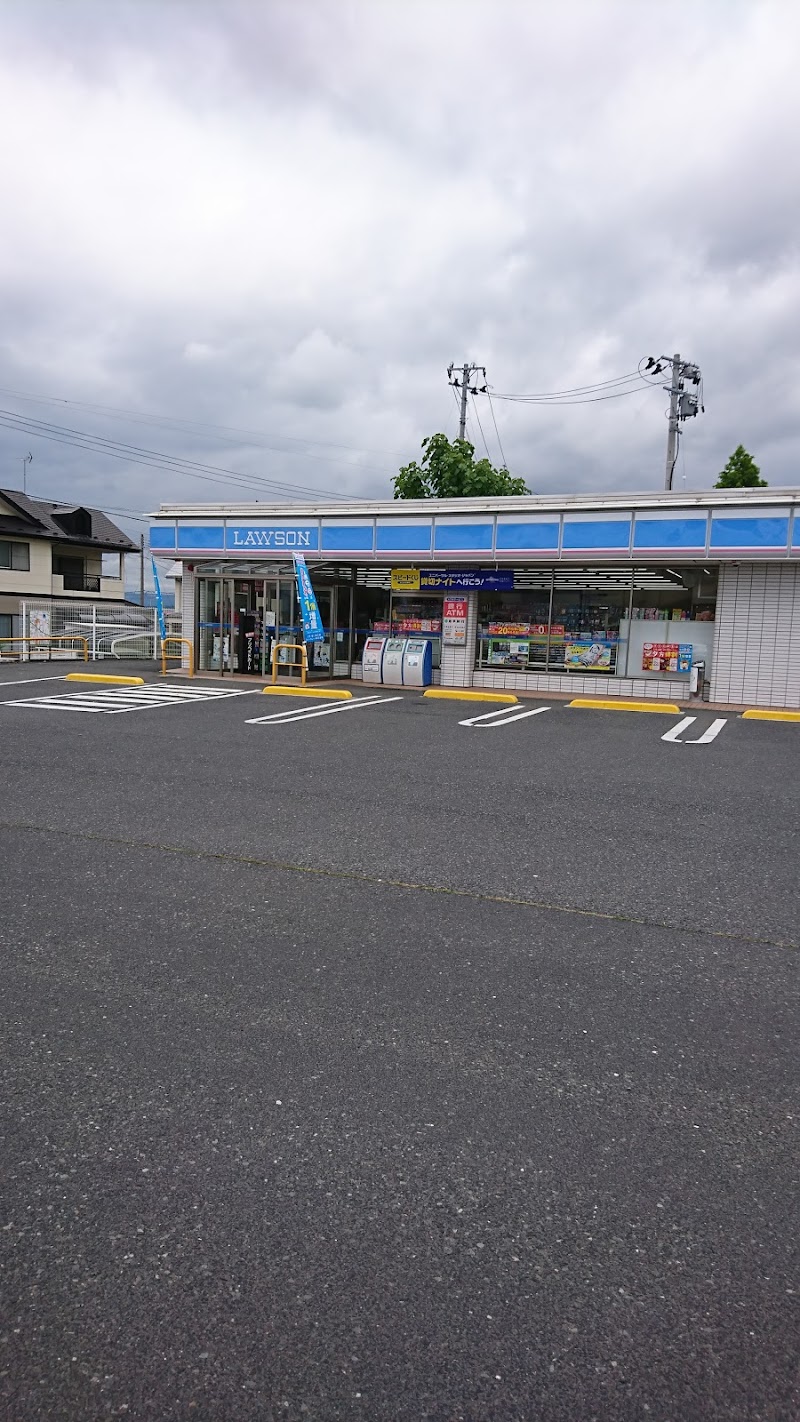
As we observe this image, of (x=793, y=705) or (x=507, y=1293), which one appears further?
(x=793, y=705)

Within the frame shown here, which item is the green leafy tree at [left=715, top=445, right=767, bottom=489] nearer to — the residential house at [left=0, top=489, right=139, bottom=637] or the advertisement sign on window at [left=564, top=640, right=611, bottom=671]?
the advertisement sign on window at [left=564, top=640, right=611, bottom=671]

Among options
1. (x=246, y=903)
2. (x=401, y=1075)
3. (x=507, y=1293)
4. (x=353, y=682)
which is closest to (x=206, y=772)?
(x=246, y=903)

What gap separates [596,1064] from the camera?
342cm

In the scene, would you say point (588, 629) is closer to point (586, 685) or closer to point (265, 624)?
point (586, 685)

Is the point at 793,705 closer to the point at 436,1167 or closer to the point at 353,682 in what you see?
the point at 353,682

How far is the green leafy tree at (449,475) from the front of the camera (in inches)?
1314

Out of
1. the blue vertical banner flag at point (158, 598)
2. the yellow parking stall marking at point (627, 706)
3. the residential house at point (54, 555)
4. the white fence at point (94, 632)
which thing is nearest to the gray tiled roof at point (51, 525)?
the residential house at point (54, 555)

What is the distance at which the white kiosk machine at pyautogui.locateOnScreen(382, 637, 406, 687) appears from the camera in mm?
20766

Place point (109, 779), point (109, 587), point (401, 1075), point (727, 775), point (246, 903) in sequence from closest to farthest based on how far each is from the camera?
point (401, 1075) → point (246, 903) → point (109, 779) → point (727, 775) → point (109, 587)

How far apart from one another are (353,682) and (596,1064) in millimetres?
18260

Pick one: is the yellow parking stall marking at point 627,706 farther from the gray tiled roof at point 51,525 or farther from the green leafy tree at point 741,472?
the gray tiled roof at point 51,525

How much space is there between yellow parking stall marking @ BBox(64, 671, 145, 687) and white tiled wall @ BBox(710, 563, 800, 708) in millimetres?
12692

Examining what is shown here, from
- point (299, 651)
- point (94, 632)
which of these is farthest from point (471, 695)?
point (94, 632)

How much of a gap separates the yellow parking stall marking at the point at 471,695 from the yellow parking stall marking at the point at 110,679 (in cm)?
653
